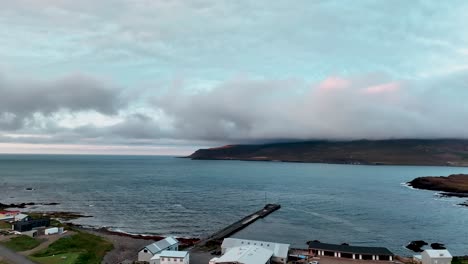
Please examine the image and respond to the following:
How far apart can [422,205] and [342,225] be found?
45.9 meters

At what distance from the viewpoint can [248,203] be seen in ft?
374

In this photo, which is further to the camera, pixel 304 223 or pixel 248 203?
pixel 248 203

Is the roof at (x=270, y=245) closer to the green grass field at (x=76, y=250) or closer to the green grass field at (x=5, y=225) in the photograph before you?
the green grass field at (x=76, y=250)

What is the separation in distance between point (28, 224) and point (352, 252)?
2073 inches

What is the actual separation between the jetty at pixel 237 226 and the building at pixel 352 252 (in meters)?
→ 17.6

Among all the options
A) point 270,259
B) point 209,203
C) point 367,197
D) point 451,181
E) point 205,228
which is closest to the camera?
point 270,259

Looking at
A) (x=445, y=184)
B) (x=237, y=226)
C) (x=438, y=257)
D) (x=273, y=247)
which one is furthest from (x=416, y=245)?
(x=445, y=184)

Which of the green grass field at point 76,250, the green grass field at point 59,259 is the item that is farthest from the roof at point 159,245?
the green grass field at point 59,259

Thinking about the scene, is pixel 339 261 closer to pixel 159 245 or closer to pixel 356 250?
pixel 356 250

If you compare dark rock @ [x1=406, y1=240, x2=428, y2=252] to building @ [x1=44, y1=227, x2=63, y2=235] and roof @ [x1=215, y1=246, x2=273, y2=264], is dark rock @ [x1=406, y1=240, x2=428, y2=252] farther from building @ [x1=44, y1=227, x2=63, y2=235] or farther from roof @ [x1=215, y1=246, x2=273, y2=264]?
building @ [x1=44, y1=227, x2=63, y2=235]

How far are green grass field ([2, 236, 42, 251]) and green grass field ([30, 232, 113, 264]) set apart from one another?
2.85 meters

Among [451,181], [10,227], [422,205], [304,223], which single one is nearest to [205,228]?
[304,223]

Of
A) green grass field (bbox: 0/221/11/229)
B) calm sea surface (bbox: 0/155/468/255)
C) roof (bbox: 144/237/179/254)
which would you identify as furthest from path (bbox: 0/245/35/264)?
calm sea surface (bbox: 0/155/468/255)

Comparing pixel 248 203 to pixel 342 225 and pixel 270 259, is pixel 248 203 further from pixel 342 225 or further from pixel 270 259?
pixel 270 259
